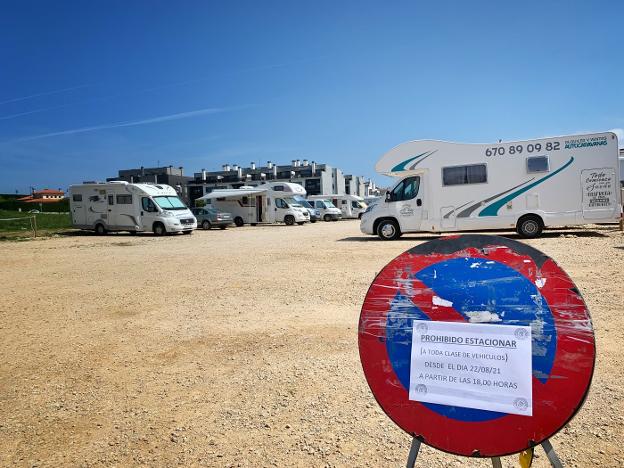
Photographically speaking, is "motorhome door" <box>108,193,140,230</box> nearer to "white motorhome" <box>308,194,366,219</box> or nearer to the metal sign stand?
"white motorhome" <box>308,194,366,219</box>

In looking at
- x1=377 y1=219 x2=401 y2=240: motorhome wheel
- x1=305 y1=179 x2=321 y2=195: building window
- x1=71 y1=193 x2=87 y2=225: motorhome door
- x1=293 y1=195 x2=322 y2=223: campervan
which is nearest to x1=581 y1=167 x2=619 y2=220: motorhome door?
x1=377 y1=219 x2=401 y2=240: motorhome wheel

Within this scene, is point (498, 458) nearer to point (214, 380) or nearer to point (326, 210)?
point (214, 380)

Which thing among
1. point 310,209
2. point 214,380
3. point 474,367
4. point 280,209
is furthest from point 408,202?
point 310,209

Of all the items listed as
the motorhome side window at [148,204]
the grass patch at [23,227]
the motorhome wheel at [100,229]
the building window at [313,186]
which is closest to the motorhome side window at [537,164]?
the motorhome side window at [148,204]

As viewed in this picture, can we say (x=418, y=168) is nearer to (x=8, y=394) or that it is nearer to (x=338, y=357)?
(x=338, y=357)

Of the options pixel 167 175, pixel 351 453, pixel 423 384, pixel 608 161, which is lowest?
pixel 351 453

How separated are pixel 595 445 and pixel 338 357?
1.97 m

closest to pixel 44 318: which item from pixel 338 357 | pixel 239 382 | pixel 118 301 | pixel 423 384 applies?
pixel 118 301

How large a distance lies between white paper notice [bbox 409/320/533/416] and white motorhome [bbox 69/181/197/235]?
20.8 meters

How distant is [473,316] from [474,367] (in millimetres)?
166

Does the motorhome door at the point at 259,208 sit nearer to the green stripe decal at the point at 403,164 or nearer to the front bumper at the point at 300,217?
the front bumper at the point at 300,217

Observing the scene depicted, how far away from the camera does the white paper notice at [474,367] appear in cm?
126

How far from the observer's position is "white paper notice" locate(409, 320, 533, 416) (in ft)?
4.13

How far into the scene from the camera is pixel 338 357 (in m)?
3.68
